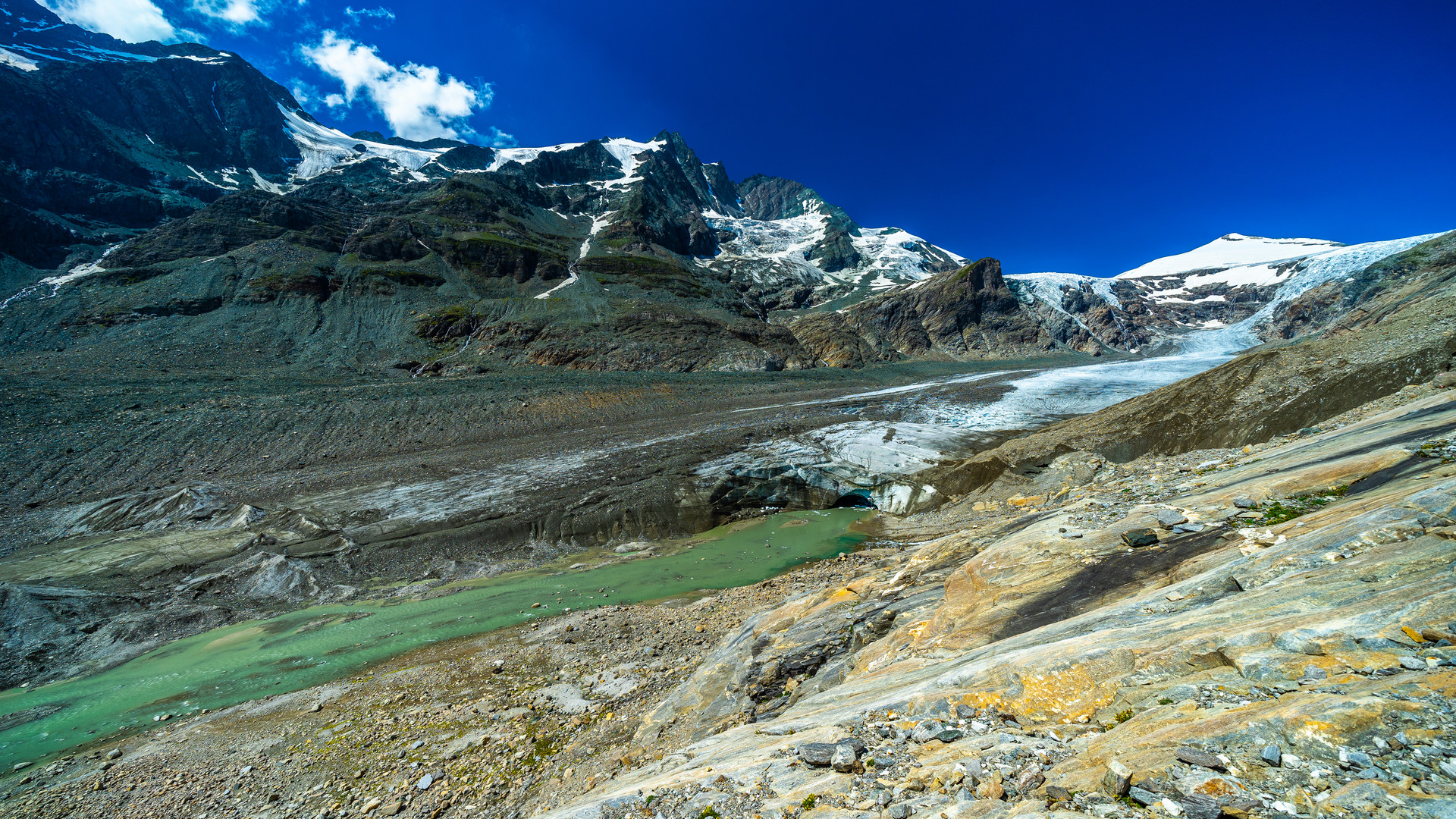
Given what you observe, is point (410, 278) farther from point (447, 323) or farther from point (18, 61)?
point (18, 61)

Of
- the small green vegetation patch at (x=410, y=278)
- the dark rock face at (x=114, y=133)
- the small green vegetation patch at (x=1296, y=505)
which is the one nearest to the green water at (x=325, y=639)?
the small green vegetation patch at (x=1296, y=505)

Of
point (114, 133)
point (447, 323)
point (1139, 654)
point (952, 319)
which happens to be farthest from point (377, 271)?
point (952, 319)

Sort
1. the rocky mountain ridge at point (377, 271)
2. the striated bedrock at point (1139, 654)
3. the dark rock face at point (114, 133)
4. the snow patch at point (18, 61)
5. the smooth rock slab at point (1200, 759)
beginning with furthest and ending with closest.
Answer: the snow patch at point (18, 61) → the dark rock face at point (114, 133) → the rocky mountain ridge at point (377, 271) → the striated bedrock at point (1139, 654) → the smooth rock slab at point (1200, 759)

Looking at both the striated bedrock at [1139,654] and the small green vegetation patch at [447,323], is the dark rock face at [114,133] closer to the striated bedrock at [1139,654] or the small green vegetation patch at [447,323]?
the small green vegetation patch at [447,323]

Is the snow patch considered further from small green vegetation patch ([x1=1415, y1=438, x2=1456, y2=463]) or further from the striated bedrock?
small green vegetation patch ([x1=1415, y1=438, x2=1456, y2=463])

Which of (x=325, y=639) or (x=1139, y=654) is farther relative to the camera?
(x=325, y=639)

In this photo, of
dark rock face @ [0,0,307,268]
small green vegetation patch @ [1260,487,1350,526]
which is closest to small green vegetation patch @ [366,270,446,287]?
dark rock face @ [0,0,307,268]

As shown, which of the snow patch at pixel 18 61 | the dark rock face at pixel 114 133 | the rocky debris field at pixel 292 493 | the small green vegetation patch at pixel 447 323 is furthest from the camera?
the snow patch at pixel 18 61
